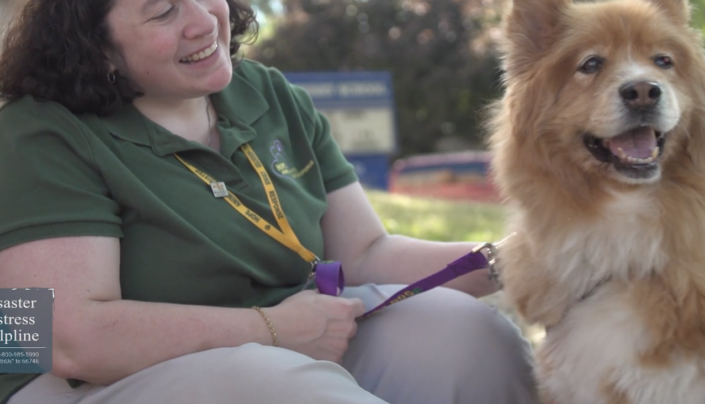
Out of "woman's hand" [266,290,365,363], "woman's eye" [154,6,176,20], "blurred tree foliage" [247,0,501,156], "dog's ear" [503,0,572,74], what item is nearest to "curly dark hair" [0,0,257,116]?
"woman's eye" [154,6,176,20]

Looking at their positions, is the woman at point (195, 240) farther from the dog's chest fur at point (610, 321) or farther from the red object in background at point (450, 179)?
the red object in background at point (450, 179)

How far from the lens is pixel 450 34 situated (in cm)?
2414

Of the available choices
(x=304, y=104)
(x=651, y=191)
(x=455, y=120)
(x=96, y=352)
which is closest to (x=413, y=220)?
(x=304, y=104)

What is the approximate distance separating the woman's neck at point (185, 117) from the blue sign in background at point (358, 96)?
28.1 feet

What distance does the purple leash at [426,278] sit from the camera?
243cm

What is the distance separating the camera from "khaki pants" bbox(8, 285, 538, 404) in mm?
1856

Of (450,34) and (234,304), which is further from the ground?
(234,304)

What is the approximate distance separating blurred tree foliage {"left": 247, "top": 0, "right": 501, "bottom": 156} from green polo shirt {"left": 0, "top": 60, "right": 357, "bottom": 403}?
2149 centimetres

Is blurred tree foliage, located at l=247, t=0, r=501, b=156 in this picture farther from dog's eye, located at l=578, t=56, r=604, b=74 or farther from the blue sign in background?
dog's eye, located at l=578, t=56, r=604, b=74

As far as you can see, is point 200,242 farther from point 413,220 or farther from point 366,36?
point 366,36

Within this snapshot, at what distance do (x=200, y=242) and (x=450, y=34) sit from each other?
2310 centimetres

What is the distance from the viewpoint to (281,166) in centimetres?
257

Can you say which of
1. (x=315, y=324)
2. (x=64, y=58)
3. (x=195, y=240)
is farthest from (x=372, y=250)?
(x=64, y=58)

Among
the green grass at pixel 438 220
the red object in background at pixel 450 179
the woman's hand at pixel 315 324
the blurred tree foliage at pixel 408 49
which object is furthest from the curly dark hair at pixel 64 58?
the blurred tree foliage at pixel 408 49
